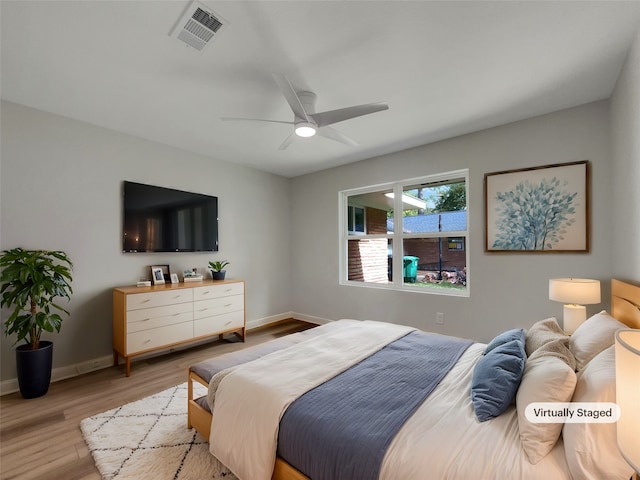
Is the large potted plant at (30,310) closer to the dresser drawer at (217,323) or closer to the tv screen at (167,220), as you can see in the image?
the tv screen at (167,220)

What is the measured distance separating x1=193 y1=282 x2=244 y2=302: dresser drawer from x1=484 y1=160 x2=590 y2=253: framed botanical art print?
301 centimetres

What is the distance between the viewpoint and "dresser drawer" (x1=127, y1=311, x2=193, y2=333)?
285cm

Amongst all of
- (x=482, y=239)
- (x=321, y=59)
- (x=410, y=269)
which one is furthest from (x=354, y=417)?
(x=410, y=269)

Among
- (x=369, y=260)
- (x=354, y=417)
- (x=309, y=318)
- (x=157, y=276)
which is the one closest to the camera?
(x=354, y=417)

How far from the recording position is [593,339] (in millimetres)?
1485

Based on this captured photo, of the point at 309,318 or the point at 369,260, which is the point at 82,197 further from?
the point at 369,260

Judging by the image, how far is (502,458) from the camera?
100 cm

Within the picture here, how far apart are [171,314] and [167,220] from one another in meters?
1.16

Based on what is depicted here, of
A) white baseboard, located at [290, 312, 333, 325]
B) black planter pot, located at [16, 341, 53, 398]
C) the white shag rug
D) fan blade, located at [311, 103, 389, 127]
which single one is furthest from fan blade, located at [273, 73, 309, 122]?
white baseboard, located at [290, 312, 333, 325]

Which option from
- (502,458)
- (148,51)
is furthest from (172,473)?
(148,51)

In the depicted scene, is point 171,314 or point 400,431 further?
point 171,314

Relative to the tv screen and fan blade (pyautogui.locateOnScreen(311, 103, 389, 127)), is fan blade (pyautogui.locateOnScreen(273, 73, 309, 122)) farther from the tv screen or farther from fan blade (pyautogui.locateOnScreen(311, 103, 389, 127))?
the tv screen

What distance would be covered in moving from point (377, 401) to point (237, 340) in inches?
116

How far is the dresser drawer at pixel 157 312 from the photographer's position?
2.84 meters
